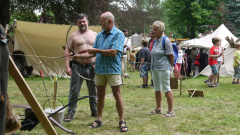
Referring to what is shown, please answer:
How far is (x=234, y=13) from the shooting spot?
28656 millimetres

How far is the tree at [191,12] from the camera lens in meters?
28.6

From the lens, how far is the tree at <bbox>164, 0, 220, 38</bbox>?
93.8 ft

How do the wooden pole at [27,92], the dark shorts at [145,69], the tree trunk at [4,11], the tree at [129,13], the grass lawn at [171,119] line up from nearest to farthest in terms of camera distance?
the wooden pole at [27,92]
the grass lawn at [171,119]
the dark shorts at [145,69]
the tree trunk at [4,11]
the tree at [129,13]

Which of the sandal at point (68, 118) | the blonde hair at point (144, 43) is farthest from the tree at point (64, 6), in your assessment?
the sandal at point (68, 118)

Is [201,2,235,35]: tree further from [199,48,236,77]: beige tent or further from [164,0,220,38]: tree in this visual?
[199,48,236,77]: beige tent

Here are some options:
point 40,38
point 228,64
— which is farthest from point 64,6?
point 228,64

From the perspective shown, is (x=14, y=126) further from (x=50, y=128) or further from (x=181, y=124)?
(x=181, y=124)

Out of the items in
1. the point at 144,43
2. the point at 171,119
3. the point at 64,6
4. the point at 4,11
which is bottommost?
the point at 171,119

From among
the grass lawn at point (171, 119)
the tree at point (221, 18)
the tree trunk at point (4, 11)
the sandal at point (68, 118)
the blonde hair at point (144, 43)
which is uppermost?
the tree at point (221, 18)

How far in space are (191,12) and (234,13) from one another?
14.9 ft

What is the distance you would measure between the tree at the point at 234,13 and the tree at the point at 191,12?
138 centimetres

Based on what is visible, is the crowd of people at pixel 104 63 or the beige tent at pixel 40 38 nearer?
the crowd of people at pixel 104 63

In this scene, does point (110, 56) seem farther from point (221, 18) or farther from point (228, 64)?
point (221, 18)

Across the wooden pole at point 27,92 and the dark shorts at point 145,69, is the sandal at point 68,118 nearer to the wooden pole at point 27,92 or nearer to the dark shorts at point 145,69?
the wooden pole at point 27,92
